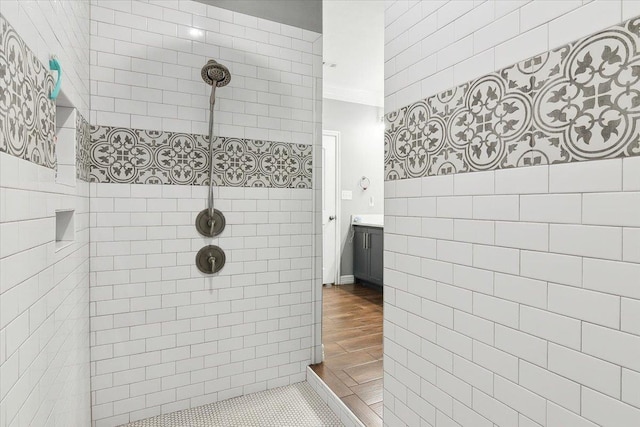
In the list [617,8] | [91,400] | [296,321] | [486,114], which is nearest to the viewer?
[617,8]

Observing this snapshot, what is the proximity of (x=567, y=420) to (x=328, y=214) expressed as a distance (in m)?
4.13

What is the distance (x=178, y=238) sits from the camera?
1.99m

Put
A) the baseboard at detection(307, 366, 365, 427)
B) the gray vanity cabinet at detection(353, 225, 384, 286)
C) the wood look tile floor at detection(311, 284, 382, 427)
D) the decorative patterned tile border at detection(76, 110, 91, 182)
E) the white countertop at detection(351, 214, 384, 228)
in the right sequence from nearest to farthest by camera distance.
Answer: the decorative patterned tile border at detection(76, 110, 91, 182) < the baseboard at detection(307, 366, 365, 427) < the wood look tile floor at detection(311, 284, 382, 427) < the gray vanity cabinet at detection(353, 225, 384, 286) < the white countertop at detection(351, 214, 384, 228)

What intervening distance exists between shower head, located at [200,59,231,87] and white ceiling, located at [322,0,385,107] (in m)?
1.56

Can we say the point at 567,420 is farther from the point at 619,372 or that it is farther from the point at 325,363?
the point at 325,363

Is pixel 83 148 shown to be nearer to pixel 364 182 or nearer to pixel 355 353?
pixel 355 353

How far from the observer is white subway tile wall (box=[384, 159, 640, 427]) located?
2.41 feet

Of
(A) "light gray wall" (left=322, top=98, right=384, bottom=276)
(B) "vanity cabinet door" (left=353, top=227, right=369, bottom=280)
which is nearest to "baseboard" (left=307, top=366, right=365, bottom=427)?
(B) "vanity cabinet door" (left=353, top=227, right=369, bottom=280)

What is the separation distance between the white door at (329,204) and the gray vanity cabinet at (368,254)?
0.33 m

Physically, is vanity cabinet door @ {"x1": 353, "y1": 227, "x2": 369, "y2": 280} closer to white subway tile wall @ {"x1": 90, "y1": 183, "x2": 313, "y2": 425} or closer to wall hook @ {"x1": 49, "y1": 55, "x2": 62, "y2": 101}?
white subway tile wall @ {"x1": 90, "y1": 183, "x2": 313, "y2": 425}

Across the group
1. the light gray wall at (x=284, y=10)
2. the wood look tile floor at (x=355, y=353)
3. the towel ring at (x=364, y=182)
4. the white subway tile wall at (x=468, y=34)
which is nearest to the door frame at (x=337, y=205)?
the towel ring at (x=364, y=182)

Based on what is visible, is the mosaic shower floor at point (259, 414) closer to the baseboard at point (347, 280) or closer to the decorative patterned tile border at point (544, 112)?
the decorative patterned tile border at point (544, 112)

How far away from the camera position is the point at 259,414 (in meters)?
1.97

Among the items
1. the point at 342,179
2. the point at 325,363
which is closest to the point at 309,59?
the point at 325,363
